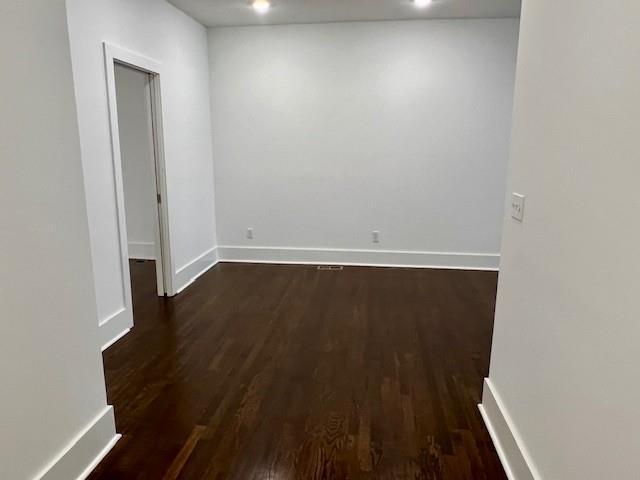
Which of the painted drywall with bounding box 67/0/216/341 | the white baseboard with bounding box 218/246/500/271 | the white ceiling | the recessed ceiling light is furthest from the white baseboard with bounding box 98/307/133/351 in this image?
the recessed ceiling light

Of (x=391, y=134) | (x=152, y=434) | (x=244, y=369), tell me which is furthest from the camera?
(x=391, y=134)

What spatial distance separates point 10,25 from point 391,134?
3866 mm

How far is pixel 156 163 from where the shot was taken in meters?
3.90

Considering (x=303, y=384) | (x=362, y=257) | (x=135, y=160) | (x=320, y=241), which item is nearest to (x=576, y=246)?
(x=303, y=384)

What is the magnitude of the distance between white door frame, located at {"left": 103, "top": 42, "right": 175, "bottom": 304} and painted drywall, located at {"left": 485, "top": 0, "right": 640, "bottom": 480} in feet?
8.51

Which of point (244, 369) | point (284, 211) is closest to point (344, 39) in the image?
point (284, 211)

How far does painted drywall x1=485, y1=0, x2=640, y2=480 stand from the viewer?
3.65ft

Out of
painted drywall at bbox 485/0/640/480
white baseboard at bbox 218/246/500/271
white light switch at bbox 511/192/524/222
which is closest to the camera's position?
painted drywall at bbox 485/0/640/480

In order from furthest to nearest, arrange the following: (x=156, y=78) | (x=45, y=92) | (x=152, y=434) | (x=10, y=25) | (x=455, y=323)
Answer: (x=156, y=78) → (x=455, y=323) → (x=152, y=434) → (x=45, y=92) → (x=10, y=25)

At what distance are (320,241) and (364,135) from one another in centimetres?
131

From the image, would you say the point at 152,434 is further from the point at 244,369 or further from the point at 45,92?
the point at 45,92

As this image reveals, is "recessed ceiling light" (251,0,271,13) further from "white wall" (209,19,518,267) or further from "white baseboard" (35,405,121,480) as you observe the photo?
"white baseboard" (35,405,121,480)

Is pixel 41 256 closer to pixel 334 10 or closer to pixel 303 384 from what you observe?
pixel 303 384

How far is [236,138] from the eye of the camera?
16.6 ft
